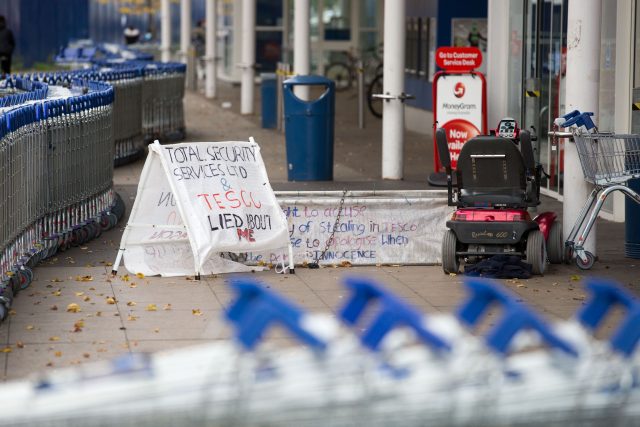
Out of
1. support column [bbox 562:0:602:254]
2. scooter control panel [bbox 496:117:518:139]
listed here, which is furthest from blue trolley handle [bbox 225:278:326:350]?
scooter control panel [bbox 496:117:518:139]

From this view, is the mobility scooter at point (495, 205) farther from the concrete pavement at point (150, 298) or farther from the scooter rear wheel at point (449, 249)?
the concrete pavement at point (150, 298)

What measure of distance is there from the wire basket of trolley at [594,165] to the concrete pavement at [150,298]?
26 centimetres

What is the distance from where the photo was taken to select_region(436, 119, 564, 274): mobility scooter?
10094 millimetres

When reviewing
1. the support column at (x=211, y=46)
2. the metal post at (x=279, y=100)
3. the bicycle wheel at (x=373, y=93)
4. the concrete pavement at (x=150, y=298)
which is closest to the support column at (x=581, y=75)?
the concrete pavement at (x=150, y=298)

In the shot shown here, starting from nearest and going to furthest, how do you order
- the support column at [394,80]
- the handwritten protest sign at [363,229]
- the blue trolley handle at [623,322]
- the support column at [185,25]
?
the blue trolley handle at [623,322] → the handwritten protest sign at [363,229] → the support column at [394,80] → the support column at [185,25]

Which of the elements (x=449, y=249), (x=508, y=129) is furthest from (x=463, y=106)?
(x=449, y=249)

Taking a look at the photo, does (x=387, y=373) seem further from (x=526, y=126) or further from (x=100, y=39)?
(x=100, y=39)

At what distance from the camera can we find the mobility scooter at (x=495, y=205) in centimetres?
1009

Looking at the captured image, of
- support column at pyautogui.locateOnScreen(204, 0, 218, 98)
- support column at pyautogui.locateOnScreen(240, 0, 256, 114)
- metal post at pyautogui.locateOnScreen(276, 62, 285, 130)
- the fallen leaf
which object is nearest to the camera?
the fallen leaf

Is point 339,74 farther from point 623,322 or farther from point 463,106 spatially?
point 623,322

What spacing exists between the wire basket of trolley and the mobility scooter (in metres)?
0.37

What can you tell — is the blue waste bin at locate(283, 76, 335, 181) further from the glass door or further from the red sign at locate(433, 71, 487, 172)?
the glass door

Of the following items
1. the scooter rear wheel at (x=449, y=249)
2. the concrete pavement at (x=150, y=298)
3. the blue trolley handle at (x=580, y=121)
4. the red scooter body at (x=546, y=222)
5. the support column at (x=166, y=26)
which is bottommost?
the concrete pavement at (x=150, y=298)

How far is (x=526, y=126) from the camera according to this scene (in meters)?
16.5
